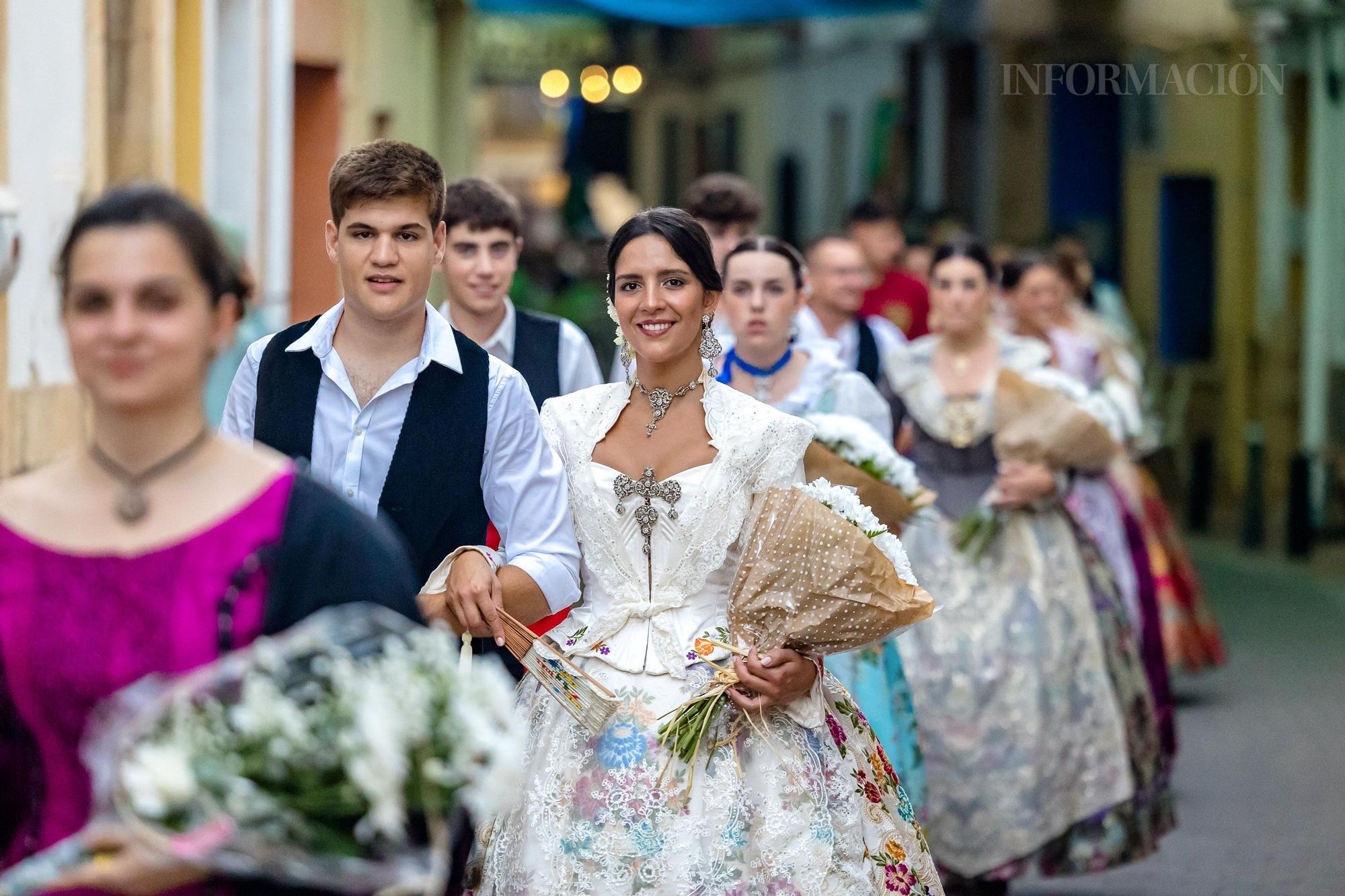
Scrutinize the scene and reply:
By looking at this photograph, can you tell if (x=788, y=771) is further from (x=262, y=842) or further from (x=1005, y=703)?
(x=1005, y=703)

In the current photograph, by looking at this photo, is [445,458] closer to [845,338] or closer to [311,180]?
[845,338]

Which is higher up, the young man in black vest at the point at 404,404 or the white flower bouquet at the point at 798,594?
the young man in black vest at the point at 404,404

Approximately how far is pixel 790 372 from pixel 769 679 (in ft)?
8.72

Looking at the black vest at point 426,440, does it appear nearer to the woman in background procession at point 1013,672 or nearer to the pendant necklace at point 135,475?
the pendant necklace at point 135,475

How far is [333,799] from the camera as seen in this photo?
3004 millimetres

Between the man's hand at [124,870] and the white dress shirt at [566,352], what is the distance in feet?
14.1

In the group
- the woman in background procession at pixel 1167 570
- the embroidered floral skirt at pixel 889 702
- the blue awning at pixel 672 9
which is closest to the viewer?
the embroidered floral skirt at pixel 889 702

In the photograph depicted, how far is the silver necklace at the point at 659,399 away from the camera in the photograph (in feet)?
17.8

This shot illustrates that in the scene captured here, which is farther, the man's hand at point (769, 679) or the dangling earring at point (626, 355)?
the dangling earring at point (626, 355)

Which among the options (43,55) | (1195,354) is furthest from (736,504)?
(1195,354)

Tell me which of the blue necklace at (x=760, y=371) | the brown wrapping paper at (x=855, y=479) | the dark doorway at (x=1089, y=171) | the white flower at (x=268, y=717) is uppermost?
the dark doorway at (x=1089, y=171)

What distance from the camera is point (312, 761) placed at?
3020mm

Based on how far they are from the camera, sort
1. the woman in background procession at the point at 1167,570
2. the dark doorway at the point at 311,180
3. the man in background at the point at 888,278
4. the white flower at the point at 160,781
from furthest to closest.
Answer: the dark doorway at the point at 311,180, the man in background at the point at 888,278, the woman in background procession at the point at 1167,570, the white flower at the point at 160,781

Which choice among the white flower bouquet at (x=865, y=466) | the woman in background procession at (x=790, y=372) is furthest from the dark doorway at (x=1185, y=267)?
the white flower bouquet at (x=865, y=466)
